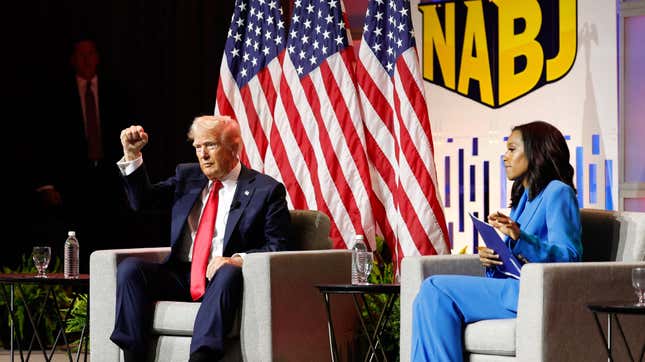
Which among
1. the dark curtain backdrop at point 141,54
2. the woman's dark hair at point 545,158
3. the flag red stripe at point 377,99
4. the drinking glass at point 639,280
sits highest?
the dark curtain backdrop at point 141,54

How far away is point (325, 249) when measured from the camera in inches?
192

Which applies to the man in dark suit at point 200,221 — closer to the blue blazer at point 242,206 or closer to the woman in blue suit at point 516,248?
the blue blazer at point 242,206

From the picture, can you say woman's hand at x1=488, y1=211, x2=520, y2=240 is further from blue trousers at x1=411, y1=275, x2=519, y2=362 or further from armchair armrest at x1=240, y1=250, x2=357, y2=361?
armchair armrest at x1=240, y1=250, x2=357, y2=361

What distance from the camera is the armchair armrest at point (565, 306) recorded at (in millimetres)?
3529

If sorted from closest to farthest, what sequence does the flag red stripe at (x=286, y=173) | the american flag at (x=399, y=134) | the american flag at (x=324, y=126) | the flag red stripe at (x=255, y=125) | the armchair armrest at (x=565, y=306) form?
the armchair armrest at (x=565, y=306)
the american flag at (x=399, y=134)
the american flag at (x=324, y=126)
the flag red stripe at (x=286, y=173)
the flag red stripe at (x=255, y=125)

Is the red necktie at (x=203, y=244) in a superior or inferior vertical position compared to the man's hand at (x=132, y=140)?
inferior

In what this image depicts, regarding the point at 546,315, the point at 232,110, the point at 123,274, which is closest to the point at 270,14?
the point at 232,110

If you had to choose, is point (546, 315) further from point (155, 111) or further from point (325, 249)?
point (155, 111)

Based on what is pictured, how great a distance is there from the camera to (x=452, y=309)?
12.4 feet

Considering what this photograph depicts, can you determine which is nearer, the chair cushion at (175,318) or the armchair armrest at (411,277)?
A: the armchair armrest at (411,277)

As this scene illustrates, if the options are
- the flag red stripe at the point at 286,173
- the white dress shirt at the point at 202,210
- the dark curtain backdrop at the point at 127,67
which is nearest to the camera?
the white dress shirt at the point at 202,210

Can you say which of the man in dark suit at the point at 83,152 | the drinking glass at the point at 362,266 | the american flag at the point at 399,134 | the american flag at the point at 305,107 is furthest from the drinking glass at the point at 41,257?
the man in dark suit at the point at 83,152

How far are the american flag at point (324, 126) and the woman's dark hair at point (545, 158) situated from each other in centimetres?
206

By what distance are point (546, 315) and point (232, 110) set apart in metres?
3.39
